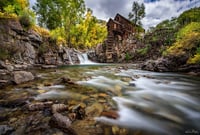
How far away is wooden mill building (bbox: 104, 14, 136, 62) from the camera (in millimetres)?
24147

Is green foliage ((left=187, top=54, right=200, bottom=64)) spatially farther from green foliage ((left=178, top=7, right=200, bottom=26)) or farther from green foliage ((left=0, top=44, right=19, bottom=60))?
green foliage ((left=0, top=44, right=19, bottom=60))

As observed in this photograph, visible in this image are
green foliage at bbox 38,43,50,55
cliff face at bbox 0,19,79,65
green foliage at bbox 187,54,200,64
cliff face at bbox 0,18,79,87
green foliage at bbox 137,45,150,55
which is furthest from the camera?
green foliage at bbox 137,45,150,55

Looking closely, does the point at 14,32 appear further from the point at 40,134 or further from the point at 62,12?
the point at 62,12

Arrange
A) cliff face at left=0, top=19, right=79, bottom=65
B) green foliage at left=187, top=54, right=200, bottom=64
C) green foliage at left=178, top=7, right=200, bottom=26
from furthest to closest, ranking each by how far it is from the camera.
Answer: green foliage at left=178, top=7, right=200, bottom=26
cliff face at left=0, top=19, right=79, bottom=65
green foliage at left=187, top=54, right=200, bottom=64

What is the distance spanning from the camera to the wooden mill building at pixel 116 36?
24147 mm

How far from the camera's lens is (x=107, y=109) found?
2.98 metres

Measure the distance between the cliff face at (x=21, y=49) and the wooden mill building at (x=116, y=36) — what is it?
1181cm

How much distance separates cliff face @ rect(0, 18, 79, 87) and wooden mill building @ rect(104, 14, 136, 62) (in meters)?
11.8

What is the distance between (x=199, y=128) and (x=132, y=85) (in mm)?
3024

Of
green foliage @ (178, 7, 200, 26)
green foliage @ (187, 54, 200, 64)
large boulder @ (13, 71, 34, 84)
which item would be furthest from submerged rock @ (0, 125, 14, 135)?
green foliage @ (178, 7, 200, 26)

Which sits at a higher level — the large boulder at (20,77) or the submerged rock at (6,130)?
the large boulder at (20,77)

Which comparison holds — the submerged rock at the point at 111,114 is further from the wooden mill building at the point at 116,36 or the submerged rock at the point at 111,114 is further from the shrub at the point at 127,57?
the wooden mill building at the point at 116,36

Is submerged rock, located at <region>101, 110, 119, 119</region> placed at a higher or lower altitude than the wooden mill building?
lower

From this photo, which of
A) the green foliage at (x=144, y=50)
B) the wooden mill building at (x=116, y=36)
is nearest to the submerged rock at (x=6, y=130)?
the green foliage at (x=144, y=50)
